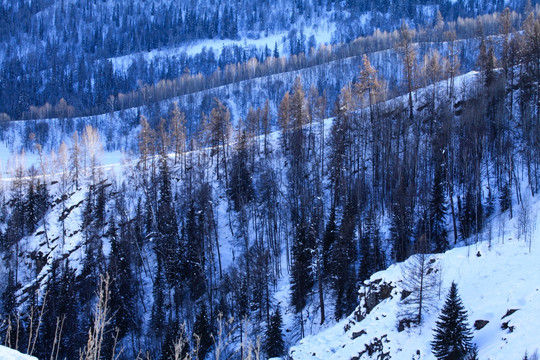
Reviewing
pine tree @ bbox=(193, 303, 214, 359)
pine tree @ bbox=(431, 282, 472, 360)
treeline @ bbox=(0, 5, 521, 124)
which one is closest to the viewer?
pine tree @ bbox=(431, 282, 472, 360)

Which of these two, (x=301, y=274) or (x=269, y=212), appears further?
(x=269, y=212)

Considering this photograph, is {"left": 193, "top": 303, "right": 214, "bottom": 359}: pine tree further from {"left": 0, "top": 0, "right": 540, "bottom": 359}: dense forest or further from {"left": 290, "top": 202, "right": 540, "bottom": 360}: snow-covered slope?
{"left": 290, "top": 202, "right": 540, "bottom": 360}: snow-covered slope

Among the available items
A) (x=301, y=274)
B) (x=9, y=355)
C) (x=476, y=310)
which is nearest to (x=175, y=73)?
(x=301, y=274)

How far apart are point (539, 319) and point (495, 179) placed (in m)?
28.6

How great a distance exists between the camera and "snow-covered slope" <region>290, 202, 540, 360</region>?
1441 centimetres

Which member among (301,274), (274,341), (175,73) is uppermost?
(175,73)

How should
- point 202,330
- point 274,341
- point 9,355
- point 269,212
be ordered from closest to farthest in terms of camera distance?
point 9,355
point 274,341
point 202,330
point 269,212

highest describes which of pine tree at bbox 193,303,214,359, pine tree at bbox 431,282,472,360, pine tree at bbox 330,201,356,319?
pine tree at bbox 431,282,472,360

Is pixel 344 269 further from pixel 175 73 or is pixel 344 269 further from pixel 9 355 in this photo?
pixel 175 73

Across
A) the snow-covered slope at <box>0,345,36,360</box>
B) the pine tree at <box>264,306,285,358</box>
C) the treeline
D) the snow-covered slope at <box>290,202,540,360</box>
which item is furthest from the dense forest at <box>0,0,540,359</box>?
the treeline

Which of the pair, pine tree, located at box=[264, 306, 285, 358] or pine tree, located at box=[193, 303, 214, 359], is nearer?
pine tree, located at box=[264, 306, 285, 358]

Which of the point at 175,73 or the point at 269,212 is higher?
the point at 175,73

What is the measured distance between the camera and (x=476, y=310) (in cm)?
1719

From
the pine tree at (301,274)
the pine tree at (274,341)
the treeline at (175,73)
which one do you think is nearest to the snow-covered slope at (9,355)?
the pine tree at (274,341)
